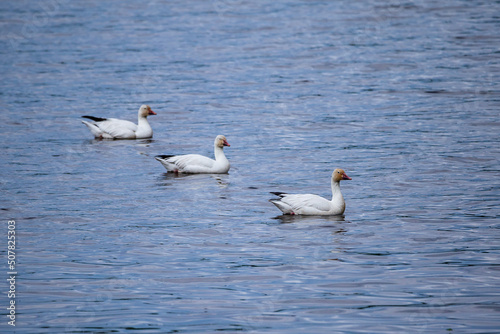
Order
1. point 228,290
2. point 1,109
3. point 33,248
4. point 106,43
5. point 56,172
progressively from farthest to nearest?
1. point 106,43
2. point 1,109
3. point 56,172
4. point 33,248
5. point 228,290

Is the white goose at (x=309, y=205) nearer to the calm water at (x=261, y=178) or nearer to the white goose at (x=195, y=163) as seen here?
the calm water at (x=261, y=178)

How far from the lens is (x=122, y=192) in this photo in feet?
61.3

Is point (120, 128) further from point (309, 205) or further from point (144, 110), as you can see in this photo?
point (309, 205)

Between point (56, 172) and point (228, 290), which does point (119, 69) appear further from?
point (228, 290)

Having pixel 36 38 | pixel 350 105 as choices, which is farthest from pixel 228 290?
pixel 36 38

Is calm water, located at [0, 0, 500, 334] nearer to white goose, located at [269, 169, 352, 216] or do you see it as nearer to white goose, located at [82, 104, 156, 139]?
white goose, located at [269, 169, 352, 216]

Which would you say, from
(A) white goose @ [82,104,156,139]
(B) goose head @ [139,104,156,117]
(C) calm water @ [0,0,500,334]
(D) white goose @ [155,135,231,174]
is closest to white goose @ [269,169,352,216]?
(C) calm water @ [0,0,500,334]

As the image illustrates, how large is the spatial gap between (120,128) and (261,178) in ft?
24.3

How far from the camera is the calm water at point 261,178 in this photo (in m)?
11.7

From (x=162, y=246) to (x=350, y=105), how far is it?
1732 centimetres

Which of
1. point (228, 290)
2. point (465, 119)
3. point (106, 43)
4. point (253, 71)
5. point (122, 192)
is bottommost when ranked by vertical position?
point (228, 290)

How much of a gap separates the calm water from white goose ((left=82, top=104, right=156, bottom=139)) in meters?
0.60

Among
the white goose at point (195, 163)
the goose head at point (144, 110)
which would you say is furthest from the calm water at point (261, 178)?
the goose head at point (144, 110)

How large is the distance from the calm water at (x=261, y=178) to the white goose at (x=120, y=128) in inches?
23.4
